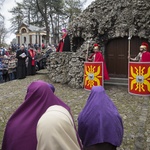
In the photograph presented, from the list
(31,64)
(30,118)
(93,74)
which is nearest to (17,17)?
(31,64)

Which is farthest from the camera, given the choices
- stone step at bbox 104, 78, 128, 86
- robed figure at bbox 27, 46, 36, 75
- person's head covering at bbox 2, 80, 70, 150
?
robed figure at bbox 27, 46, 36, 75

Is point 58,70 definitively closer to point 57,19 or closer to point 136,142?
point 136,142

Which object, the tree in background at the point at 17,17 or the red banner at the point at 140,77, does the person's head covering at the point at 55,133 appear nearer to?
the red banner at the point at 140,77

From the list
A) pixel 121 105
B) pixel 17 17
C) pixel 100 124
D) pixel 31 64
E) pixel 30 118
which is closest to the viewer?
pixel 100 124

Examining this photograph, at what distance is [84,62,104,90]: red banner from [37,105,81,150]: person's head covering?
7733 mm

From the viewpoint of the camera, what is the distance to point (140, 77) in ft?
28.2

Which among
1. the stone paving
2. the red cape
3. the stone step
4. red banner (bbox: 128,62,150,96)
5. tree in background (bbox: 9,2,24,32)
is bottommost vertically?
the stone paving

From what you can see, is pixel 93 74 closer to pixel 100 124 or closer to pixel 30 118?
pixel 30 118

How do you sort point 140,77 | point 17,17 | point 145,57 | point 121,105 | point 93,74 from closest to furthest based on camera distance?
point 121,105 → point 140,77 → point 145,57 → point 93,74 → point 17,17

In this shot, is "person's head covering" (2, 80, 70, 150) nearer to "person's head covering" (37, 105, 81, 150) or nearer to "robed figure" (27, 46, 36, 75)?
"person's head covering" (37, 105, 81, 150)

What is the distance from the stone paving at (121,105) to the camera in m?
5.09

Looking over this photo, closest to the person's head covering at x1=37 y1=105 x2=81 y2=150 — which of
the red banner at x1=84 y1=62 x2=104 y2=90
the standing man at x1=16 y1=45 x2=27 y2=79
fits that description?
the red banner at x1=84 y1=62 x2=104 y2=90

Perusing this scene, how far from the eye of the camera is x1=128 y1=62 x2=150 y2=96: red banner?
8523 millimetres

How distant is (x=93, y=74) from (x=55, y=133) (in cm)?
805
